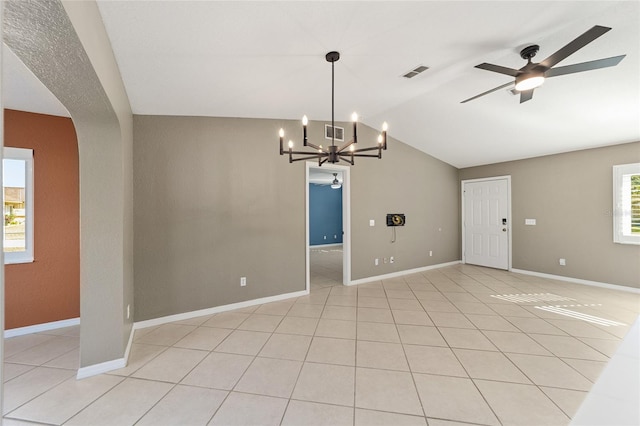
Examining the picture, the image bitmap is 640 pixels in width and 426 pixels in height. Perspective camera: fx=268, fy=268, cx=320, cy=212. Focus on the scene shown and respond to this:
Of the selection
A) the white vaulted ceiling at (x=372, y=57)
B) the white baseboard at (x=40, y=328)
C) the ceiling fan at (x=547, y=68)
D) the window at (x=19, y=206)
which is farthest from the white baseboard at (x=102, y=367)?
the ceiling fan at (x=547, y=68)

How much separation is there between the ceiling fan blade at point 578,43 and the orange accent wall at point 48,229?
509cm

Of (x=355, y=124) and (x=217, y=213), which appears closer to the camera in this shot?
(x=355, y=124)

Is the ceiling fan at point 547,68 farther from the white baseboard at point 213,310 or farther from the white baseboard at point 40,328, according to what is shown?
the white baseboard at point 40,328

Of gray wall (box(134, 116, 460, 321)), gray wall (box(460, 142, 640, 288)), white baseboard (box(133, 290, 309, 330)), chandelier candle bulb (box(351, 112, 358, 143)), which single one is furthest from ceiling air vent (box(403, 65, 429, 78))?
gray wall (box(460, 142, 640, 288))

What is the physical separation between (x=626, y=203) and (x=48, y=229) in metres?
8.50

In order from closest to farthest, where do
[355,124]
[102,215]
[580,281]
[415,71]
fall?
1. [355,124]
2. [102,215]
3. [415,71]
4. [580,281]

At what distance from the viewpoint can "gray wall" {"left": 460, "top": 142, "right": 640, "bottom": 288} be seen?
459cm

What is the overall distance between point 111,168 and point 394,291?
4.24m

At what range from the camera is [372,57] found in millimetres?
2725

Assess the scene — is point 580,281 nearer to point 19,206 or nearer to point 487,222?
point 487,222

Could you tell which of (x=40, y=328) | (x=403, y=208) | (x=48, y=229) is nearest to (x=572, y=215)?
(x=403, y=208)

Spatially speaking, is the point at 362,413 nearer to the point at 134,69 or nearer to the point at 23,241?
the point at 134,69

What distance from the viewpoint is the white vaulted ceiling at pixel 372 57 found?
6.68 feet

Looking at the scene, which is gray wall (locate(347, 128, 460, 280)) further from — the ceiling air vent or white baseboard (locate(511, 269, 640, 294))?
the ceiling air vent
